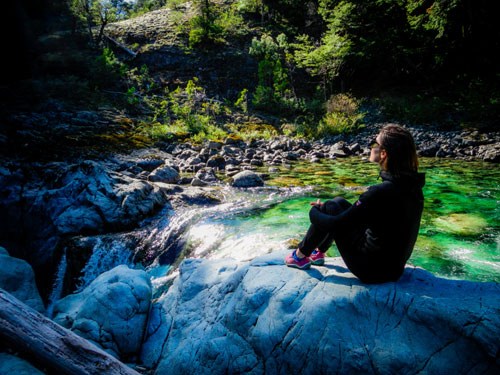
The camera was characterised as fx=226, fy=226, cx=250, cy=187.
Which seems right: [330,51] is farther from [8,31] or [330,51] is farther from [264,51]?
[8,31]

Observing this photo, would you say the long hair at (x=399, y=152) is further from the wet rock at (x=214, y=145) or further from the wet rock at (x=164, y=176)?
the wet rock at (x=214, y=145)

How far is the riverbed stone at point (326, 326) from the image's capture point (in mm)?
1316

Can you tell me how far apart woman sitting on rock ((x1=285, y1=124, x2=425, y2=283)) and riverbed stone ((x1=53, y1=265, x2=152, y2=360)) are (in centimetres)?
220

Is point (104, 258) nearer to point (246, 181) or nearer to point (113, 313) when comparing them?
point (113, 313)

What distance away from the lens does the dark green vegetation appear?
A: 1252cm

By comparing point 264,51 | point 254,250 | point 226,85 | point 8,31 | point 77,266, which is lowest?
point 77,266

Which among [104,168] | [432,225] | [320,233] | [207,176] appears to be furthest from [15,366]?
[207,176]

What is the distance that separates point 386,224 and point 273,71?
21.2m

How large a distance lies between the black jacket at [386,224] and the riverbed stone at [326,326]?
0.15m

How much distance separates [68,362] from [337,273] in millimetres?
2084

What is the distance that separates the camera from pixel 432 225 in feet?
12.9

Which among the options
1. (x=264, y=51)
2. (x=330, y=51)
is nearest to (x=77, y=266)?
(x=330, y=51)

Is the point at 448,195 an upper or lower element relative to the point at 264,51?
lower

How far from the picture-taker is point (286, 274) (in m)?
2.14
